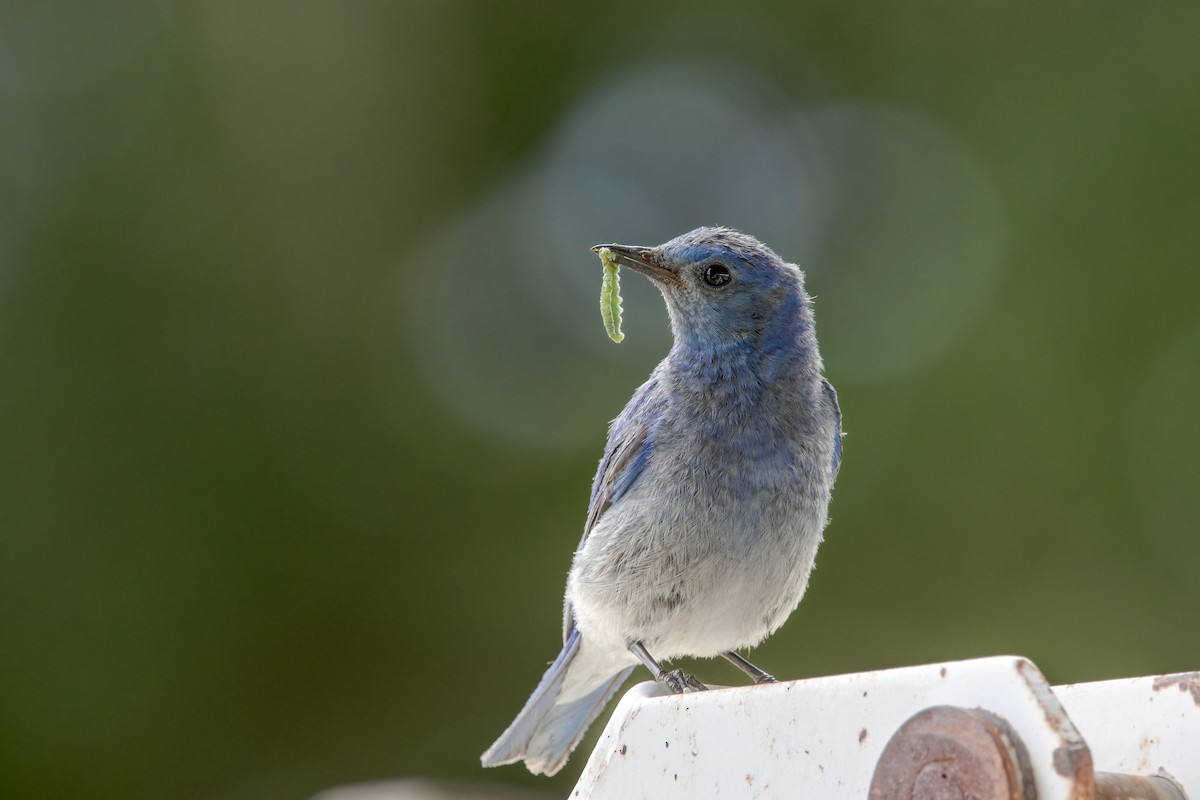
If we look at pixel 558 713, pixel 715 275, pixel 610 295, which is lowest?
pixel 558 713

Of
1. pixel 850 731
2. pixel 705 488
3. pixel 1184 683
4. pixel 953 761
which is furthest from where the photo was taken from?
pixel 705 488

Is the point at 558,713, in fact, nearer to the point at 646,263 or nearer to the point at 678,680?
the point at 678,680

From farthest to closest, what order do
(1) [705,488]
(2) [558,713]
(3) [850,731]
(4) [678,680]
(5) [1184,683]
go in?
(2) [558,713], (1) [705,488], (4) [678,680], (5) [1184,683], (3) [850,731]

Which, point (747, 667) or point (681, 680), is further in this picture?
point (747, 667)

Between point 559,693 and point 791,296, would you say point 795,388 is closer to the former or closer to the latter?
point 791,296

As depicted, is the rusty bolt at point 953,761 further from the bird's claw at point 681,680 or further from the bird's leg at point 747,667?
the bird's leg at point 747,667

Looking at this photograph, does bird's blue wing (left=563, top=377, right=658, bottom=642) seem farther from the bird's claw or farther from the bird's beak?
the bird's claw

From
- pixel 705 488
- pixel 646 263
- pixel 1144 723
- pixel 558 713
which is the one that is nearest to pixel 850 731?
pixel 1144 723

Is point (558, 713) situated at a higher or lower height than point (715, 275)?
lower
